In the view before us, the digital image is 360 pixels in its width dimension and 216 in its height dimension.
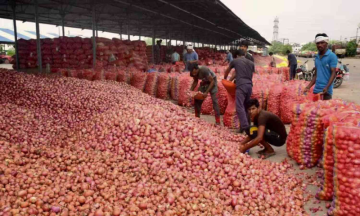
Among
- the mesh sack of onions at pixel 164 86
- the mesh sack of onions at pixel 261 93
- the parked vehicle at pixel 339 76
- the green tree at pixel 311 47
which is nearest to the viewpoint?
the mesh sack of onions at pixel 261 93

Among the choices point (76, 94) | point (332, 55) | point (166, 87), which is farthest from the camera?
point (166, 87)

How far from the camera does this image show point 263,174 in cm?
311

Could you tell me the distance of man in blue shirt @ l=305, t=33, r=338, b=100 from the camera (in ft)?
13.8

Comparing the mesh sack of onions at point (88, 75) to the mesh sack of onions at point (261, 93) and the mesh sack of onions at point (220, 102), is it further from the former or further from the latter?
the mesh sack of onions at point (261, 93)

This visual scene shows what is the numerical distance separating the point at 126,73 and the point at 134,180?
19.9ft

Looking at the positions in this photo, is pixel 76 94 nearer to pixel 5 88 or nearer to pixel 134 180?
pixel 5 88

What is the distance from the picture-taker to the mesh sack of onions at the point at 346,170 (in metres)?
2.22

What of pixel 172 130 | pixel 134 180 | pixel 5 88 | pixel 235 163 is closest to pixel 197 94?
pixel 172 130

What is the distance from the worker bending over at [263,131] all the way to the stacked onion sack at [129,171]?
1.52 ft

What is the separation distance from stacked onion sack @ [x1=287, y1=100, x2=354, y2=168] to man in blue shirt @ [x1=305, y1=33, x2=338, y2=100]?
2.63 ft

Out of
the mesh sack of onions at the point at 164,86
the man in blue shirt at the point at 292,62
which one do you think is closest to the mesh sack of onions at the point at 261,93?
the mesh sack of onions at the point at 164,86

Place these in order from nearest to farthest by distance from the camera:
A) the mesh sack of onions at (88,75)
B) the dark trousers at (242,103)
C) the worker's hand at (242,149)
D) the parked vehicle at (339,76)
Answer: the worker's hand at (242,149) < the dark trousers at (242,103) < the mesh sack of onions at (88,75) < the parked vehicle at (339,76)

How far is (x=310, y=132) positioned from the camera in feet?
10.8

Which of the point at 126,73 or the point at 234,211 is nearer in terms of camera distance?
the point at 234,211
